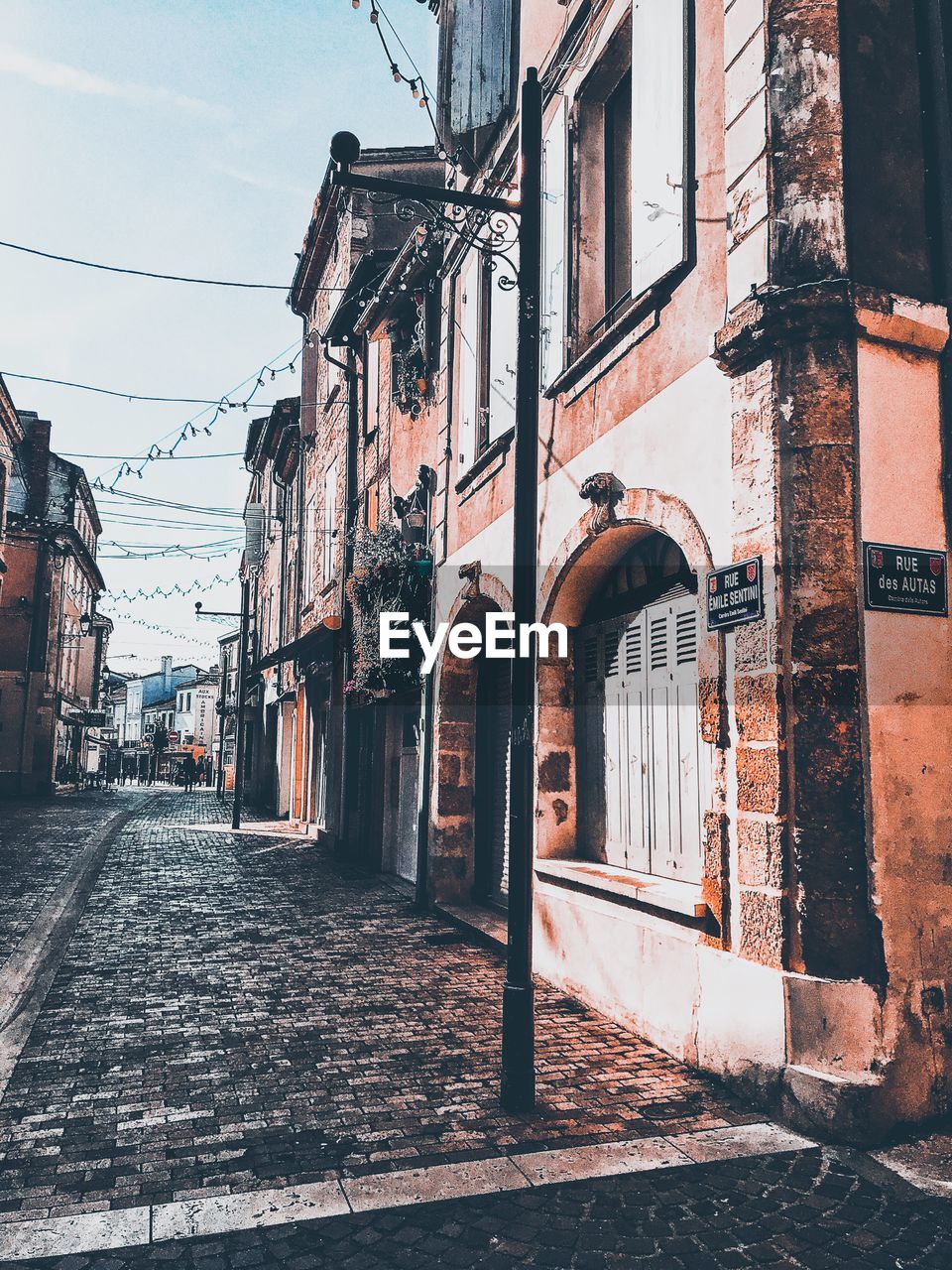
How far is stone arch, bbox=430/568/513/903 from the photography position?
10234mm

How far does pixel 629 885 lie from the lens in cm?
614

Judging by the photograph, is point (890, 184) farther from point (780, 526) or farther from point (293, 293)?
point (293, 293)

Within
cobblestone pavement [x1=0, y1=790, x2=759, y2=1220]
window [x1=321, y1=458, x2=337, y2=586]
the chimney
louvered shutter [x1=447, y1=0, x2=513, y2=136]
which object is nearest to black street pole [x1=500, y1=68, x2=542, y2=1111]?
cobblestone pavement [x1=0, y1=790, x2=759, y2=1220]

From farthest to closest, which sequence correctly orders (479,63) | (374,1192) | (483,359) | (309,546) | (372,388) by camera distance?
(309,546)
(372,388)
(483,359)
(479,63)
(374,1192)

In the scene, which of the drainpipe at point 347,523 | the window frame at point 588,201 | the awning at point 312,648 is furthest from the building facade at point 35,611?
the window frame at point 588,201

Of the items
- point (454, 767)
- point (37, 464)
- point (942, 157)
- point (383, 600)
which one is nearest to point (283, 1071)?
point (454, 767)

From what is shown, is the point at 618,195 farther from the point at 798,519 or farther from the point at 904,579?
the point at 904,579

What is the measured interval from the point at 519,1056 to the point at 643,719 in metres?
2.81

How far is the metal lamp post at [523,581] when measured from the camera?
468cm

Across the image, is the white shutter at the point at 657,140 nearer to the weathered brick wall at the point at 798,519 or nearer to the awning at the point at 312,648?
the weathered brick wall at the point at 798,519

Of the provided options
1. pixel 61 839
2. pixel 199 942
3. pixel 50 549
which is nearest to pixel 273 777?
pixel 61 839

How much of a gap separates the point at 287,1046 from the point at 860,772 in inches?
135

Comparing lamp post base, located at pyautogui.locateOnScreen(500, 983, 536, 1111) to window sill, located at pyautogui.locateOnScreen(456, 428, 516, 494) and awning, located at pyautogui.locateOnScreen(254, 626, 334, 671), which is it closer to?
window sill, located at pyautogui.locateOnScreen(456, 428, 516, 494)

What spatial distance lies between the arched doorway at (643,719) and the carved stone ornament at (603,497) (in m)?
0.39
